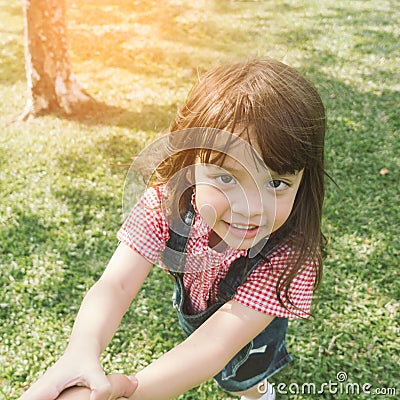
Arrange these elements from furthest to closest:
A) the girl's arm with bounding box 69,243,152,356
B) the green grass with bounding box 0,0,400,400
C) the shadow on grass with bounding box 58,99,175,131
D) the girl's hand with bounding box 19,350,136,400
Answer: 1. the shadow on grass with bounding box 58,99,175,131
2. the green grass with bounding box 0,0,400,400
3. the girl's arm with bounding box 69,243,152,356
4. the girl's hand with bounding box 19,350,136,400

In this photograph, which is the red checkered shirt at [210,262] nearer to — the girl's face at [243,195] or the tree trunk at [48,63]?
the girl's face at [243,195]

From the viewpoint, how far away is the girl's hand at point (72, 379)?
1.53m

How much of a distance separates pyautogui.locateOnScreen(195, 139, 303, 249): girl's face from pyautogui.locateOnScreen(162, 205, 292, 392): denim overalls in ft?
0.80

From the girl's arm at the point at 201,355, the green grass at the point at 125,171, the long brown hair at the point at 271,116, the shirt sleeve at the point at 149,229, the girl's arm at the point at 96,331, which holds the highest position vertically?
the long brown hair at the point at 271,116

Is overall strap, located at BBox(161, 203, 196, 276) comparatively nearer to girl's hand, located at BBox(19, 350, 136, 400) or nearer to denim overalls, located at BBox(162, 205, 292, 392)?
denim overalls, located at BBox(162, 205, 292, 392)

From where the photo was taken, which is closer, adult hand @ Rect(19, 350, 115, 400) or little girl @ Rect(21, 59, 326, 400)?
adult hand @ Rect(19, 350, 115, 400)

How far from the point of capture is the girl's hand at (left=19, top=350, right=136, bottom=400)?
60.2 inches

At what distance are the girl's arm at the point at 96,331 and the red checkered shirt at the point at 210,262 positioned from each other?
0.07m

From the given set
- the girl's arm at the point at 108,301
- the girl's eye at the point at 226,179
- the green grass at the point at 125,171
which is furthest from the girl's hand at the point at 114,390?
the green grass at the point at 125,171

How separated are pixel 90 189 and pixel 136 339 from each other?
151 centimetres

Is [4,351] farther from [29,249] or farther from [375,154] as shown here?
[375,154]

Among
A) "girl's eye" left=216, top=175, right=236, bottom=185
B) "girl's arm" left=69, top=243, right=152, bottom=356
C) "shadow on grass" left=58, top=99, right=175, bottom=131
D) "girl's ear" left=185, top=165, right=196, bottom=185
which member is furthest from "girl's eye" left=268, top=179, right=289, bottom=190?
"shadow on grass" left=58, top=99, right=175, bottom=131

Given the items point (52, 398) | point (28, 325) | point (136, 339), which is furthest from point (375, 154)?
point (52, 398)

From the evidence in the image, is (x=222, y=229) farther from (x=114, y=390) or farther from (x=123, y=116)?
(x=123, y=116)
